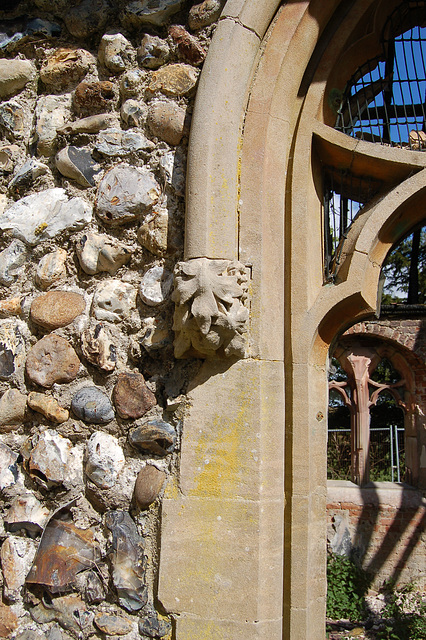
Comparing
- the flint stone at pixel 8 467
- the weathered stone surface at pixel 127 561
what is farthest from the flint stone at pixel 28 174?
the weathered stone surface at pixel 127 561

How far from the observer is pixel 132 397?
1921mm

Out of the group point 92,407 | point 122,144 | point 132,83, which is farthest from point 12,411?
point 132,83

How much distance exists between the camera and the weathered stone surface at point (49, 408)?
1.93m

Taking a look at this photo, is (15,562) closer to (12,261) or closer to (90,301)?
(90,301)

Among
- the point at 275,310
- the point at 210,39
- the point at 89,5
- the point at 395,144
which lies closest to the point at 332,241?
the point at 395,144

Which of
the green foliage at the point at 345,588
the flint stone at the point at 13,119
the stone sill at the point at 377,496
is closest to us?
the flint stone at the point at 13,119

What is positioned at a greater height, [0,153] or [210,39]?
[210,39]

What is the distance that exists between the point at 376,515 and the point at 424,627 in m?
2.32

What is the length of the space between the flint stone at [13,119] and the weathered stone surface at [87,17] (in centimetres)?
40

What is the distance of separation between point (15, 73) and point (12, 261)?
2.71 ft

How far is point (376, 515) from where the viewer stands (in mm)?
8000

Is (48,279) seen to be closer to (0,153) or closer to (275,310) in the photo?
(0,153)

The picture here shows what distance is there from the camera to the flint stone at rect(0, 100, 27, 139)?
7.55ft

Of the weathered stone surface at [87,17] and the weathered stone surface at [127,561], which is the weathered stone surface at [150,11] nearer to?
the weathered stone surface at [87,17]
